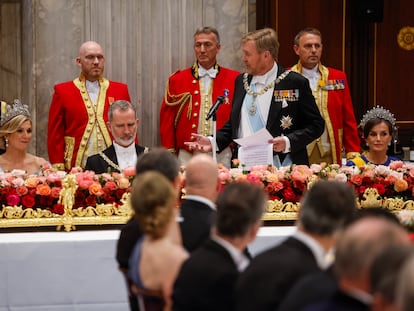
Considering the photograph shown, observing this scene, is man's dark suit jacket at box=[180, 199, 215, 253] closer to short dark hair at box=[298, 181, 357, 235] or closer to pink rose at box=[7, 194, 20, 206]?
short dark hair at box=[298, 181, 357, 235]

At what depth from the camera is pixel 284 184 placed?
5570mm

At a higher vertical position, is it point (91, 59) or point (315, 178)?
point (91, 59)

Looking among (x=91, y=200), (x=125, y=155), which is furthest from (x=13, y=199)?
(x=125, y=155)

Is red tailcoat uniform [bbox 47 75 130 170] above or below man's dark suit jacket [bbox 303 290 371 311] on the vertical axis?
above

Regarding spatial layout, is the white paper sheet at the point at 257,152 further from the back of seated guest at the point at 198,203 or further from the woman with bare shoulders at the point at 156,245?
the woman with bare shoulders at the point at 156,245

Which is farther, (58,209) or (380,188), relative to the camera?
(380,188)

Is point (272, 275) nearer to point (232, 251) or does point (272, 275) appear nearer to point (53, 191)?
point (232, 251)

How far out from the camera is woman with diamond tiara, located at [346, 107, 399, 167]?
6.93 m

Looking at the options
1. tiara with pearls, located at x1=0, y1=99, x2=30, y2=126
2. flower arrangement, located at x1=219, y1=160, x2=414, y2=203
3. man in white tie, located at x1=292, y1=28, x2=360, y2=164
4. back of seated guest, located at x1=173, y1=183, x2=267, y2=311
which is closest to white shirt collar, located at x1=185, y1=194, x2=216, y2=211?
back of seated guest, located at x1=173, y1=183, x2=267, y2=311

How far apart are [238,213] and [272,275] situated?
0.29 meters

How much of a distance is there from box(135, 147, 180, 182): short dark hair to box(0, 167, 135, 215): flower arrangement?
1484 mm

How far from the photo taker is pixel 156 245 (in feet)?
10.9

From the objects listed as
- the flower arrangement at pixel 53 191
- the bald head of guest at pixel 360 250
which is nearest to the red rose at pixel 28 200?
the flower arrangement at pixel 53 191

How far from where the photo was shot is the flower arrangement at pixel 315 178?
5.54 meters
